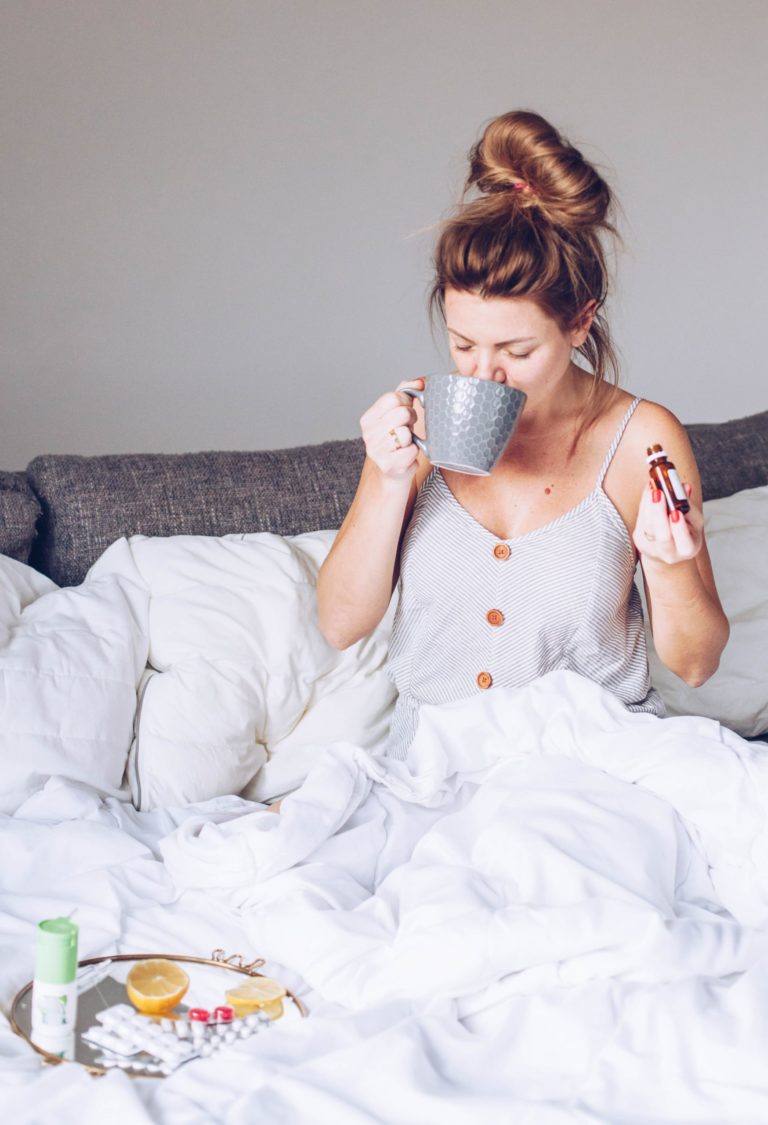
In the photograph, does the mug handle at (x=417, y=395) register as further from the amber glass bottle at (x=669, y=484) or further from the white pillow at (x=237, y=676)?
the white pillow at (x=237, y=676)

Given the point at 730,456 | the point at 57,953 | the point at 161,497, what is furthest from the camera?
the point at 730,456

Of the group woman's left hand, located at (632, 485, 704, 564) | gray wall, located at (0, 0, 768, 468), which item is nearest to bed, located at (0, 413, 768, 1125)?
woman's left hand, located at (632, 485, 704, 564)

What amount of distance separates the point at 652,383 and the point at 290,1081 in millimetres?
2792

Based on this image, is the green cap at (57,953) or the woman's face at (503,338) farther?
the woman's face at (503,338)

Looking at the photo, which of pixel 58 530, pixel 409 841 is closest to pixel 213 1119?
pixel 409 841

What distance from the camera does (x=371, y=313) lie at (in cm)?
314

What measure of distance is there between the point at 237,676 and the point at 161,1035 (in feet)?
2.26

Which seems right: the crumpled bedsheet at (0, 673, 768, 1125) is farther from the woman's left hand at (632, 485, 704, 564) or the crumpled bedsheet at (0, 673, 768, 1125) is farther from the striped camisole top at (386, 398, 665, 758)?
the woman's left hand at (632, 485, 704, 564)

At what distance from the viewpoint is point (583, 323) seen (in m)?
1.50

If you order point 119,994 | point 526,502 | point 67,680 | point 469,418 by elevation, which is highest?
point 469,418

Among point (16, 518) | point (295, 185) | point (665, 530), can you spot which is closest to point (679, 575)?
point (665, 530)

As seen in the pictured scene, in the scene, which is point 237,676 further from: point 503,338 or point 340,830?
point 503,338

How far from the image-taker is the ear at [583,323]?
1.49 m

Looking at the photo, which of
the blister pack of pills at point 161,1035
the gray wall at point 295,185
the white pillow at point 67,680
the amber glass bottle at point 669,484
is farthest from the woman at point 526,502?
the gray wall at point 295,185
